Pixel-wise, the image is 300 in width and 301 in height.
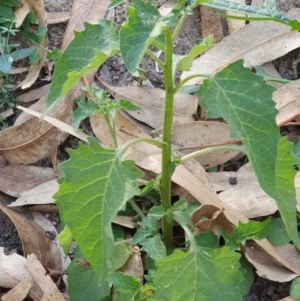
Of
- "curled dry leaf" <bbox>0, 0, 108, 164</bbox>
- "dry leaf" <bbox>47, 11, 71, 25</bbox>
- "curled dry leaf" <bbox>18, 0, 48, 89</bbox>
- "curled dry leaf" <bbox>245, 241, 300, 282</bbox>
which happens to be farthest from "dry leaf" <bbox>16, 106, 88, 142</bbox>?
"curled dry leaf" <bbox>245, 241, 300, 282</bbox>

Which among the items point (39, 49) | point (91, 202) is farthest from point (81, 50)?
point (39, 49)

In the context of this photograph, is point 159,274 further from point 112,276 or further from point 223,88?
point 223,88

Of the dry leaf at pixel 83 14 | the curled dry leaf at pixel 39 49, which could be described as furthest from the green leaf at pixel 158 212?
the dry leaf at pixel 83 14

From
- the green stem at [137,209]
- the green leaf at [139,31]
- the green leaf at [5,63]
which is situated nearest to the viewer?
the green leaf at [139,31]

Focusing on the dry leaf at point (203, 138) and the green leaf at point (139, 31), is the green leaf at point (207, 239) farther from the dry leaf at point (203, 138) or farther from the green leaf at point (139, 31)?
the green leaf at point (139, 31)

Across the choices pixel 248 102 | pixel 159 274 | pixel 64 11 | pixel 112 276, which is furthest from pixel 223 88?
pixel 64 11
